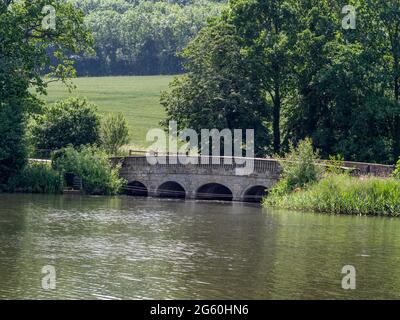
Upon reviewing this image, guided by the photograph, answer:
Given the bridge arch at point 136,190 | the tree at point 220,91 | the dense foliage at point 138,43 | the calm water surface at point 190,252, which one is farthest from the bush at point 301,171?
the dense foliage at point 138,43

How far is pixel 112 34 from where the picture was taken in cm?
18612

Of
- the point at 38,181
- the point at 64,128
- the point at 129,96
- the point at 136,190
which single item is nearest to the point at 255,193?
the point at 136,190

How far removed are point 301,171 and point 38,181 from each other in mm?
19143

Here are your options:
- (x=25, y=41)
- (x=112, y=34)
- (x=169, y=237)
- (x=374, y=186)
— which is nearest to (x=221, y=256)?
(x=169, y=237)

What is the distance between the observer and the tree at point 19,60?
66.4 meters

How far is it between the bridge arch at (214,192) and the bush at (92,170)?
19.1 ft

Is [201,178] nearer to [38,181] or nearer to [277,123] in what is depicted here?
[38,181]

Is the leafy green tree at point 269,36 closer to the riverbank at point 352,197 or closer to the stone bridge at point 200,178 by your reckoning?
the stone bridge at point 200,178

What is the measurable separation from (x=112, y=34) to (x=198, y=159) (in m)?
122

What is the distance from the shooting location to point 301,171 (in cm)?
6116

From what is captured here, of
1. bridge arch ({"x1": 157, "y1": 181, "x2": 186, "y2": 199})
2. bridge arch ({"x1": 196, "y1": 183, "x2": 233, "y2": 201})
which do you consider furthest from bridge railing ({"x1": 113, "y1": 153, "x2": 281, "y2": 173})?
bridge arch ({"x1": 196, "y1": 183, "x2": 233, "y2": 201})

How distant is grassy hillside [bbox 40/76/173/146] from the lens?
4769 inches

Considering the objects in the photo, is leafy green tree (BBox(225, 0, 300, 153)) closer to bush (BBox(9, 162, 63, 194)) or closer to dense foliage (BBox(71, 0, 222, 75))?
bush (BBox(9, 162, 63, 194))
